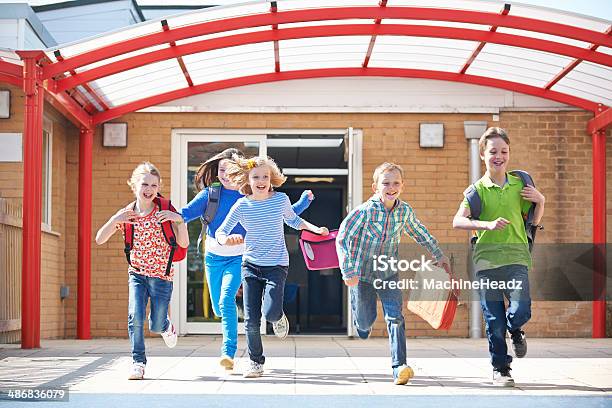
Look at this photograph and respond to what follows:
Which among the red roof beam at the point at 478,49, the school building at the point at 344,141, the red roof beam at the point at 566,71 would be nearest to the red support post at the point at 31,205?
the school building at the point at 344,141

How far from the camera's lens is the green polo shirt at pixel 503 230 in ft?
21.0

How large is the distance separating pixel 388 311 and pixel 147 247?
1627mm

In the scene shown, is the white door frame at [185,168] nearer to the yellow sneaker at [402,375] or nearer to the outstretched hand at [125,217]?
the outstretched hand at [125,217]

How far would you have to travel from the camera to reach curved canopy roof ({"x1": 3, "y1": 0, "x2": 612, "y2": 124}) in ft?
32.4

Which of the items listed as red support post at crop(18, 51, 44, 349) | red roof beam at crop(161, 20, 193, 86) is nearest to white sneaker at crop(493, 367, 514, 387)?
red support post at crop(18, 51, 44, 349)

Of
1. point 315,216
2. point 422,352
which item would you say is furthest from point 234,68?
point 315,216

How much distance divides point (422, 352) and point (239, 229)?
298cm

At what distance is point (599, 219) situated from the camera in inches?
487

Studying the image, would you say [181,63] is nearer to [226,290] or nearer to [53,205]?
[53,205]

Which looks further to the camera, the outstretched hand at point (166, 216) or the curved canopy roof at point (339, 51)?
the curved canopy roof at point (339, 51)

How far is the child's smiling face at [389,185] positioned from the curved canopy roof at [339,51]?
3528mm

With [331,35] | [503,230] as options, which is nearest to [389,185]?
[503,230]

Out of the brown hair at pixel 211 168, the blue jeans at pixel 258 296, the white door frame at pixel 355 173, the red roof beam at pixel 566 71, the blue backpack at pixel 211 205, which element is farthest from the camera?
the white door frame at pixel 355 173

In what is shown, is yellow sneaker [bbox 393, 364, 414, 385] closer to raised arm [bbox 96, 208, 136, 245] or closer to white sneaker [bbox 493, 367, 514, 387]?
white sneaker [bbox 493, 367, 514, 387]
